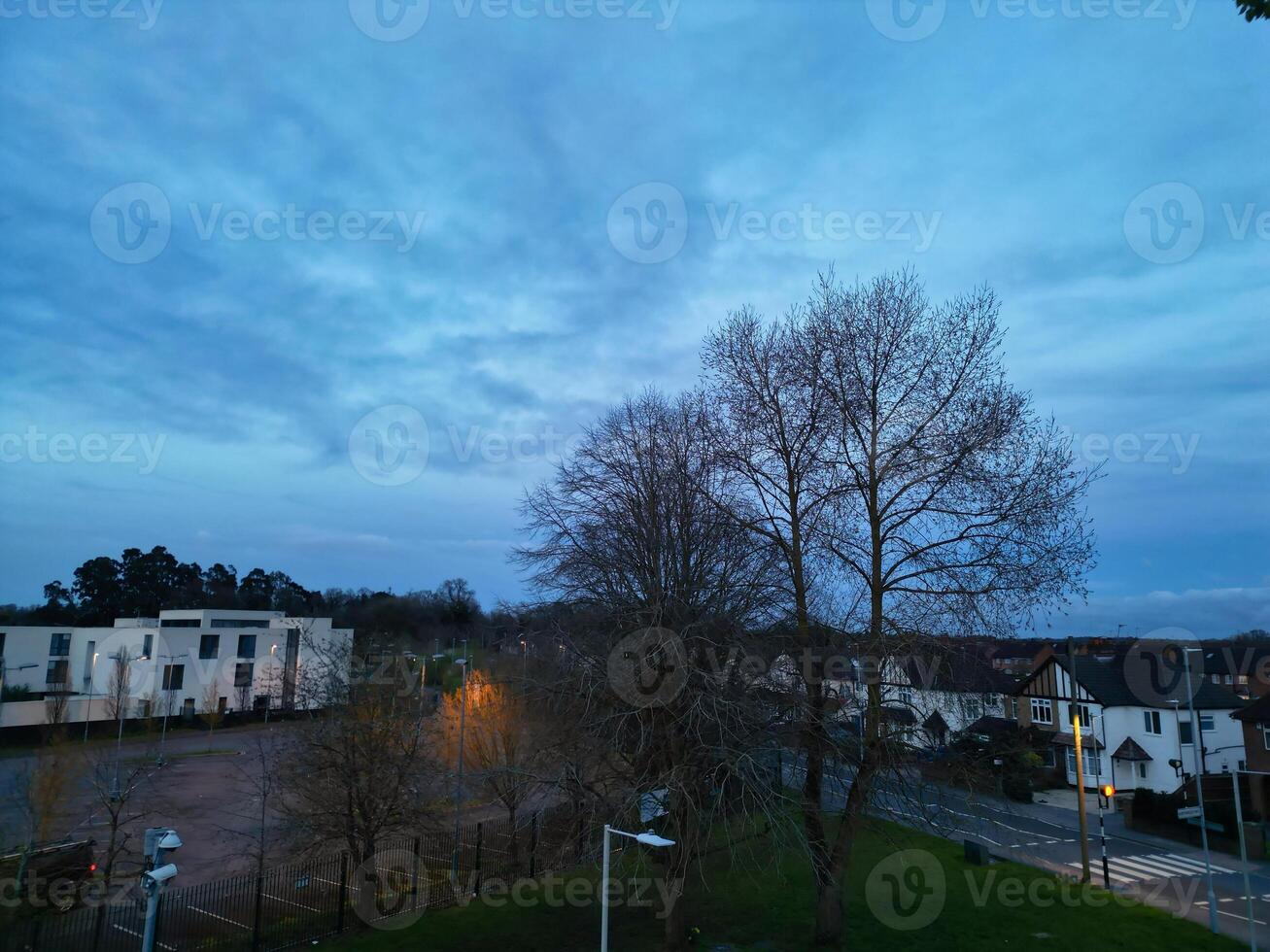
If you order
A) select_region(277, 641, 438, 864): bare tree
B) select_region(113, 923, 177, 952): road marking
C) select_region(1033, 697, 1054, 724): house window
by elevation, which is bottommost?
select_region(113, 923, 177, 952): road marking

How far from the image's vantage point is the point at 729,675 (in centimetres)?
1611

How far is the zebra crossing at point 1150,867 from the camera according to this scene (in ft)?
88.3

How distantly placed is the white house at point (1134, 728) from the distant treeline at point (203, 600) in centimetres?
4598

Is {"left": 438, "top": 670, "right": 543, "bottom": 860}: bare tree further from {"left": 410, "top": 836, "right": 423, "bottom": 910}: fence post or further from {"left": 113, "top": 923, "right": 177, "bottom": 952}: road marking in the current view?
{"left": 113, "top": 923, "right": 177, "bottom": 952}: road marking

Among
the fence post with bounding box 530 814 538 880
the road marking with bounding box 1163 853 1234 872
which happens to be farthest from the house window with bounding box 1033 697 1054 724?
the fence post with bounding box 530 814 538 880

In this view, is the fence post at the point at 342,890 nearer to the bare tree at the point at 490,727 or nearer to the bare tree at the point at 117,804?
the bare tree at the point at 490,727

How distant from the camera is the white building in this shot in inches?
2165

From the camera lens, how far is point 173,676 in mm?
61000

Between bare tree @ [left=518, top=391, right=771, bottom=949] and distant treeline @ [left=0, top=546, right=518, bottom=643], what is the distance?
5150 centimetres

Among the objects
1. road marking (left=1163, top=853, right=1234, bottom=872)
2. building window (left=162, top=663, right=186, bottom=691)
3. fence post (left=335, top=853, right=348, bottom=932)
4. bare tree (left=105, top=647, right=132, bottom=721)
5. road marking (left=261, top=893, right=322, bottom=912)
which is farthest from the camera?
building window (left=162, top=663, right=186, bottom=691)

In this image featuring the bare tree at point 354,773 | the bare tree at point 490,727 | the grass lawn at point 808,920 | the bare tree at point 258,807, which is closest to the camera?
the grass lawn at point 808,920

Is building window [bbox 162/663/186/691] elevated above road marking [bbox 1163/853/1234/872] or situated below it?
above

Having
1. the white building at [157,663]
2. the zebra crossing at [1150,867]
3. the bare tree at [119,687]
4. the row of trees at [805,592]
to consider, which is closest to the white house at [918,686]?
the row of trees at [805,592]

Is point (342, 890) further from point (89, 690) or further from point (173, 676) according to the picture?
point (173, 676)
